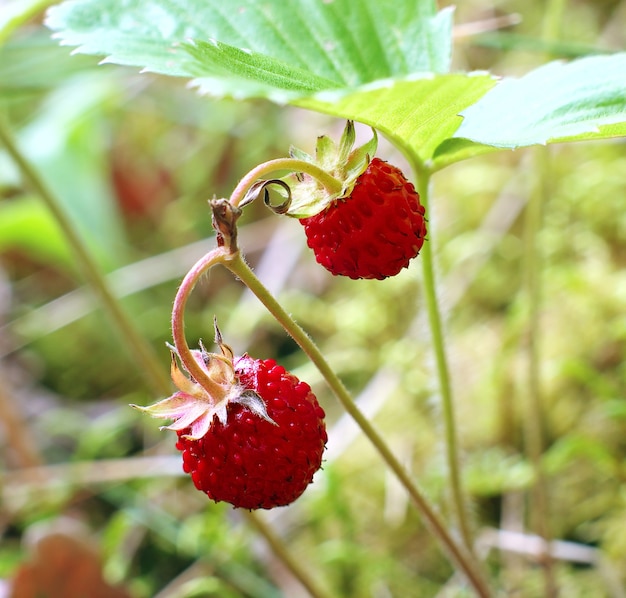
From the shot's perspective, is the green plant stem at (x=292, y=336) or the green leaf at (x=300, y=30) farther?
the green leaf at (x=300, y=30)

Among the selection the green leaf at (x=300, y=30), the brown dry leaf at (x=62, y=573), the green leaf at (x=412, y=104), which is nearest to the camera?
the green leaf at (x=412, y=104)

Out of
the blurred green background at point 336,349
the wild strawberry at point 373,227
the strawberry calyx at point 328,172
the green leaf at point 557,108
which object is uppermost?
the strawberry calyx at point 328,172

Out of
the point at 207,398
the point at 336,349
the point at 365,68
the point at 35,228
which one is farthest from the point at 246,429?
the point at 35,228

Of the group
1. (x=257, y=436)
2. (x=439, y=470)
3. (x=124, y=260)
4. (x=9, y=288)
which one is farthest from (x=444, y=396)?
(x=9, y=288)

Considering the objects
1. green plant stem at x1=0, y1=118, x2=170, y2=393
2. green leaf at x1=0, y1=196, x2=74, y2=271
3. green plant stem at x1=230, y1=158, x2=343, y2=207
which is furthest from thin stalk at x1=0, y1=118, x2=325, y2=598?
green leaf at x1=0, y1=196, x2=74, y2=271

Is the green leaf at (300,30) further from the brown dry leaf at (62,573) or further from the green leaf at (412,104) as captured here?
the brown dry leaf at (62,573)

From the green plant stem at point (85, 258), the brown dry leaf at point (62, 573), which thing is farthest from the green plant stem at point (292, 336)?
the brown dry leaf at point (62, 573)

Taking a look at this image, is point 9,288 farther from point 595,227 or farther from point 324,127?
point 595,227

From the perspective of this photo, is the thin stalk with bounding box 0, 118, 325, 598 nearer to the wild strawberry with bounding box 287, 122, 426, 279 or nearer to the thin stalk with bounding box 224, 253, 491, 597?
the thin stalk with bounding box 224, 253, 491, 597
